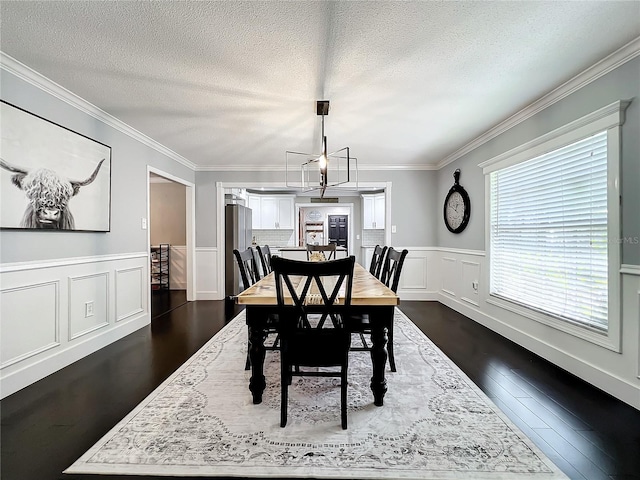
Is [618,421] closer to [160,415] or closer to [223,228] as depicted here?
[160,415]

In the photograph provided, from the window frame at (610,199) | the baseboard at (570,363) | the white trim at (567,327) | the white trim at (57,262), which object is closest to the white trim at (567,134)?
the window frame at (610,199)

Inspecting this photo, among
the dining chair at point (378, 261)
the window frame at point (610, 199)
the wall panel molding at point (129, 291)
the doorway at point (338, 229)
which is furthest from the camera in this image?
the doorway at point (338, 229)

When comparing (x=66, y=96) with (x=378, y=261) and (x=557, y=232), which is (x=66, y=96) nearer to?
(x=378, y=261)

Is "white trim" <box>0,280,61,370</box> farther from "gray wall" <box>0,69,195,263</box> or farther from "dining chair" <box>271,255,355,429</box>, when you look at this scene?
"dining chair" <box>271,255,355,429</box>

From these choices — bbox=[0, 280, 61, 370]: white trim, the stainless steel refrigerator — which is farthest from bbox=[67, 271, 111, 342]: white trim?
the stainless steel refrigerator

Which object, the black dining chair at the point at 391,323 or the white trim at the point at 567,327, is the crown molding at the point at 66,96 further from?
the white trim at the point at 567,327

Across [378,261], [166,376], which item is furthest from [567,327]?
[166,376]

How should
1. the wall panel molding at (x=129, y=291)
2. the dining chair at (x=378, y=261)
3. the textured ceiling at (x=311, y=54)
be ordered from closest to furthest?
the textured ceiling at (x=311, y=54)
the dining chair at (x=378, y=261)
the wall panel molding at (x=129, y=291)

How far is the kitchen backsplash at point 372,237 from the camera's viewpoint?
792 cm

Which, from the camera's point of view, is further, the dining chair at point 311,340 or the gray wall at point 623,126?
the gray wall at point 623,126

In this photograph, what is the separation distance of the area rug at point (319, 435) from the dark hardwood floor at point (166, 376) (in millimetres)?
117

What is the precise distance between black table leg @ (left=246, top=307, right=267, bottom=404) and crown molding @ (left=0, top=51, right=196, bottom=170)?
2.34m

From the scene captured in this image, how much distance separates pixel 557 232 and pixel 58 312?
421cm

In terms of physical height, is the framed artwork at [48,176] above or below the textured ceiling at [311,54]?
below
